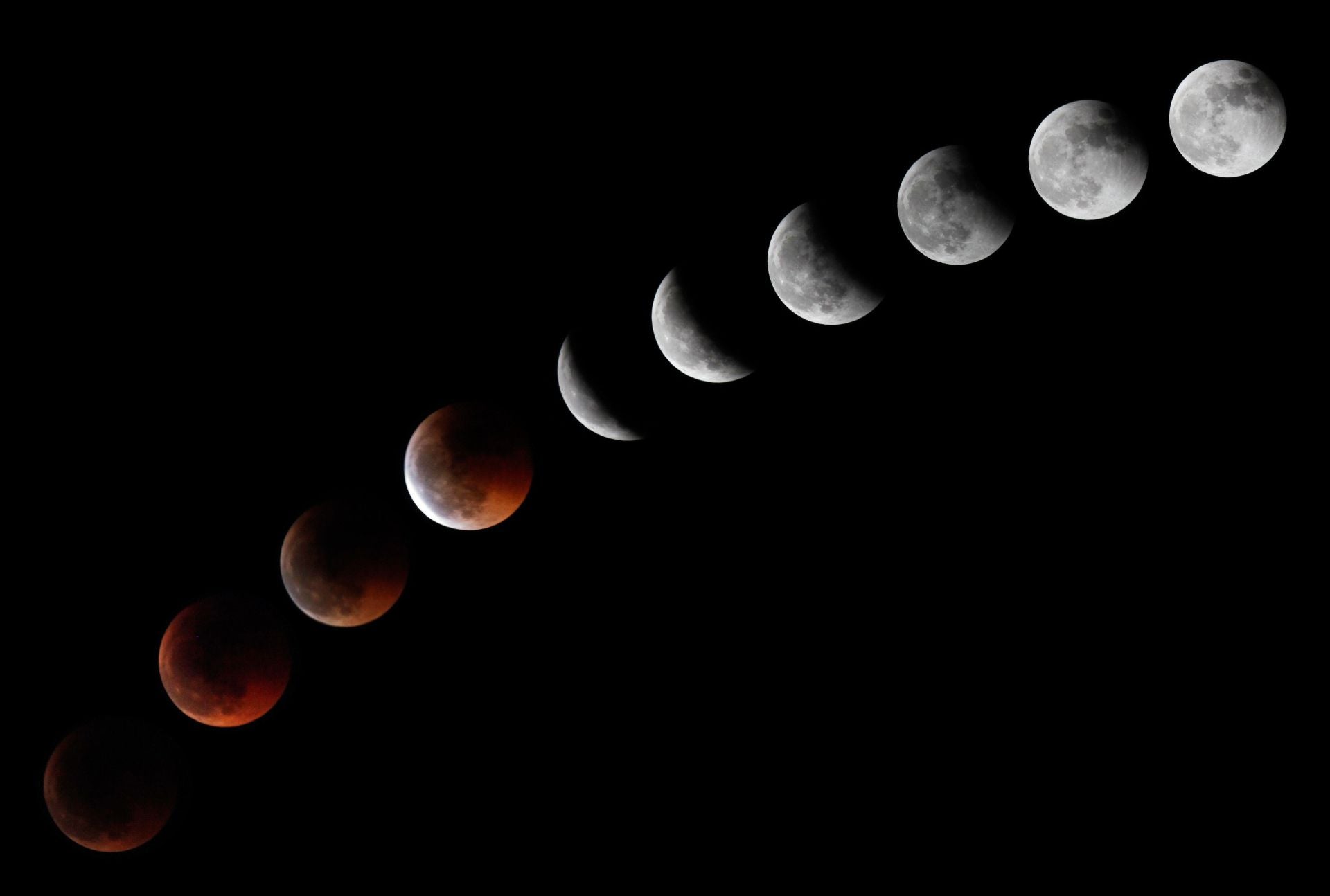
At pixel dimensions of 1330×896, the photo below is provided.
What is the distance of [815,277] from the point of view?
522cm

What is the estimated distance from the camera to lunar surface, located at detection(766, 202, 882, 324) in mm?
5195

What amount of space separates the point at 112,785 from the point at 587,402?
9.50ft

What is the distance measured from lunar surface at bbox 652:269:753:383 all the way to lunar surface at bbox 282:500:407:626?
168 centimetres

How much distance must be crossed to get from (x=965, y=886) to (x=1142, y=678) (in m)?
2.12

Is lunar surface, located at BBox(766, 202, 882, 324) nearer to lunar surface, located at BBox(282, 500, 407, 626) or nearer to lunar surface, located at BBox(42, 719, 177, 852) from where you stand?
lunar surface, located at BBox(282, 500, 407, 626)

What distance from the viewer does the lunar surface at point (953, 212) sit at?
16.6ft

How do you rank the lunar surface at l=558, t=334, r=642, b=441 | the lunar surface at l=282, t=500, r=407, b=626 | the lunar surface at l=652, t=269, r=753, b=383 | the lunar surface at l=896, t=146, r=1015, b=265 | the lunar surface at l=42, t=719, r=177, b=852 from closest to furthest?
the lunar surface at l=42, t=719, r=177, b=852 < the lunar surface at l=282, t=500, r=407, b=626 < the lunar surface at l=896, t=146, r=1015, b=265 < the lunar surface at l=652, t=269, r=753, b=383 < the lunar surface at l=558, t=334, r=642, b=441

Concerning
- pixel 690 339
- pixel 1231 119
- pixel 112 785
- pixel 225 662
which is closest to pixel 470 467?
pixel 690 339

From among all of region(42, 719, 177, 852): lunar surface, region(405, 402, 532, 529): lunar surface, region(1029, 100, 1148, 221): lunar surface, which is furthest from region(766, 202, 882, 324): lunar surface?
region(42, 719, 177, 852): lunar surface

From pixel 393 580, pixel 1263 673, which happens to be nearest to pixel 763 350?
pixel 393 580

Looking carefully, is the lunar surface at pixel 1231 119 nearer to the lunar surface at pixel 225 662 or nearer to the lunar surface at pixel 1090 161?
the lunar surface at pixel 1090 161

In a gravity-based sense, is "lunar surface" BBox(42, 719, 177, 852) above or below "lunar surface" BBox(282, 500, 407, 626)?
below

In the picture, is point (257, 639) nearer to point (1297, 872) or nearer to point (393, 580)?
point (393, 580)

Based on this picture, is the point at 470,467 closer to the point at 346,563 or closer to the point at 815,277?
the point at 346,563
